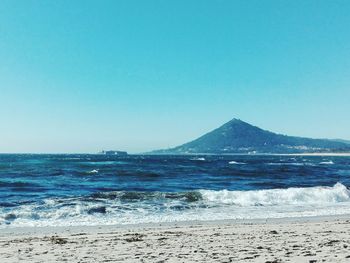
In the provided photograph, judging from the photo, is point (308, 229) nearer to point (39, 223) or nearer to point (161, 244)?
point (161, 244)

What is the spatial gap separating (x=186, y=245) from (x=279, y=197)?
17.2m

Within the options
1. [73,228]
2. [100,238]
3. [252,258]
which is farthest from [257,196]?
[252,258]

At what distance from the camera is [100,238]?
11.4 metres

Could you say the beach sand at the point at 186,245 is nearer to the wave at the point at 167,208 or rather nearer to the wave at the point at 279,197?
the wave at the point at 167,208

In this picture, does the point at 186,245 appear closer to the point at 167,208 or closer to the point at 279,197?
the point at 167,208

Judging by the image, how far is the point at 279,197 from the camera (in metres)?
26.0

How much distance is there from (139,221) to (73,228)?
117 inches

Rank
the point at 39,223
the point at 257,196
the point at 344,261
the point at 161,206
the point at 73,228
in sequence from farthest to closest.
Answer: the point at 257,196 < the point at 161,206 < the point at 39,223 < the point at 73,228 < the point at 344,261

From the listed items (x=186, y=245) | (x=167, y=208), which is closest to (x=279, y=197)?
(x=167, y=208)

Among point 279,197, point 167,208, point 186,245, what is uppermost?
point 186,245

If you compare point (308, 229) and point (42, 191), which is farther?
point (42, 191)

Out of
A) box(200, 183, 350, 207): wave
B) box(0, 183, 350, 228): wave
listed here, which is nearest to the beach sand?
box(0, 183, 350, 228): wave

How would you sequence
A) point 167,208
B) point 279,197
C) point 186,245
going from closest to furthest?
point 186,245
point 167,208
point 279,197

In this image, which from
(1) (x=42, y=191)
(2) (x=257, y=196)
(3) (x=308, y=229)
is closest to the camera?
(3) (x=308, y=229)
